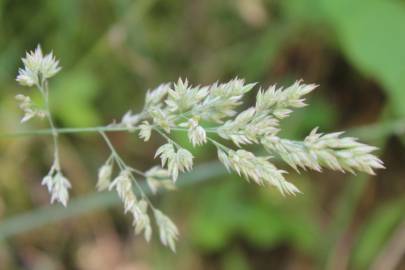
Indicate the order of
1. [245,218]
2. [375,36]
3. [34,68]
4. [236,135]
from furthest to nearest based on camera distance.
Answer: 1. [245,218]
2. [375,36]
3. [34,68]
4. [236,135]

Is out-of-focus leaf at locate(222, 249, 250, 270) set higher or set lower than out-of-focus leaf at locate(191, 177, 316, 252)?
lower

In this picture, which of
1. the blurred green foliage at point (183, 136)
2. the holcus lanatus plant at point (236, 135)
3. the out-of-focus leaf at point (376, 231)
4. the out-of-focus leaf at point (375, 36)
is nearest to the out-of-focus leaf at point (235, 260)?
the blurred green foliage at point (183, 136)

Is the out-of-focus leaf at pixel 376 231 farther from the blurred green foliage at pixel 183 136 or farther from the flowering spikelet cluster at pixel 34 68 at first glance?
the flowering spikelet cluster at pixel 34 68

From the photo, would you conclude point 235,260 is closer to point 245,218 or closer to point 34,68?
point 245,218

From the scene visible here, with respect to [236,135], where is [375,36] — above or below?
above

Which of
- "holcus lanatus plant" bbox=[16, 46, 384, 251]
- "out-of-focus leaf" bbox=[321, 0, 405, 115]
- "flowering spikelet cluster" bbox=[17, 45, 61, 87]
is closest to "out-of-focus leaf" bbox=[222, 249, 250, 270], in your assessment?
"out-of-focus leaf" bbox=[321, 0, 405, 115]

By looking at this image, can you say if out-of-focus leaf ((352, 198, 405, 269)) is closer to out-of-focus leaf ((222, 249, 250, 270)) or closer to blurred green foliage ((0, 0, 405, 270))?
blurred green foliage ((0, 0, 405, 270))

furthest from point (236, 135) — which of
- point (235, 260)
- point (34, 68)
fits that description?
point (235, 260)

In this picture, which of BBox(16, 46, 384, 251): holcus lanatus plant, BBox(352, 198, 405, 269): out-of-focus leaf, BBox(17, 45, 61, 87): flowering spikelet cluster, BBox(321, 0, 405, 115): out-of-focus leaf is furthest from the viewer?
BBox(352, 198, 405, 269): out-of-focus leaf
